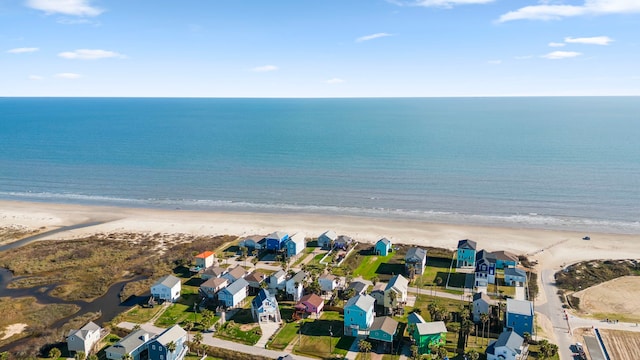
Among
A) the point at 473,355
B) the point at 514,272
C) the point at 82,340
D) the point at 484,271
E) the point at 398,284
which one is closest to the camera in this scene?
the point at 473,355

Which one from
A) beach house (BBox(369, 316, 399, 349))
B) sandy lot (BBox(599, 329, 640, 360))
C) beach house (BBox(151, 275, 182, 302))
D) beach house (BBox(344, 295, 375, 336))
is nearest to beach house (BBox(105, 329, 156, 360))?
beach house (BBox(151, 275, 182, 302))

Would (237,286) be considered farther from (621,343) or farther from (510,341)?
(621,343)

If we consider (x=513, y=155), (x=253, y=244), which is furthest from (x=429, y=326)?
(x=513, y=155)

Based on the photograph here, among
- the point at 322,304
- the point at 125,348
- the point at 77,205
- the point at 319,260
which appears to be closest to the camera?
the point at 125,348

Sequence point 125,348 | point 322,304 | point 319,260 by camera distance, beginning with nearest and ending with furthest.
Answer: point 125,348, point 322,304, point 319,260

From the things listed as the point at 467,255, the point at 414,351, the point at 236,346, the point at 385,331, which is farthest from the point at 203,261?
the point at 467,255

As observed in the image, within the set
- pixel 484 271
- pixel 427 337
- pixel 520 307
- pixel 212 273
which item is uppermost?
pixel 520 307

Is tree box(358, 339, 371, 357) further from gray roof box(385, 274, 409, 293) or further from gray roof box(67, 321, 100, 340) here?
gray roof box(67, 321, 100, 340)

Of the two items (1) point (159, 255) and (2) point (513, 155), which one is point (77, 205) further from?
(2) point (513, 155)
